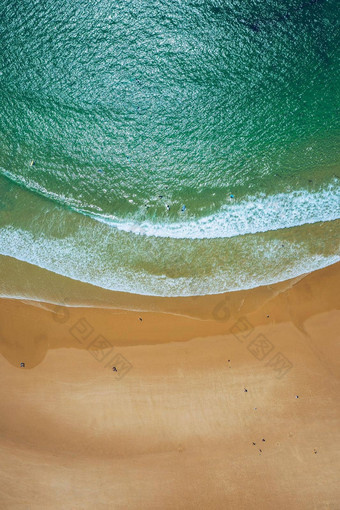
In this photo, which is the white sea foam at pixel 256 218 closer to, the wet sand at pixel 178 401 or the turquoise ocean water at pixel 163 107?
the turquoise ocean water at pixel 163 107

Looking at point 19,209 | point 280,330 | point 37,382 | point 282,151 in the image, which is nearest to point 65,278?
point 19,209

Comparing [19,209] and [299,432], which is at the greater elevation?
[19,209]

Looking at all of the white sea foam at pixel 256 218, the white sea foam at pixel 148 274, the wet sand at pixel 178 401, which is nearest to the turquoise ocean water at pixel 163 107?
the white sea foam at pixel 256 218

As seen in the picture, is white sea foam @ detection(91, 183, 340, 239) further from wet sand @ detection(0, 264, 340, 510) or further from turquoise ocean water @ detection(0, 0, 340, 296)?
wet sand @ detection(0, 264, 340, 510)

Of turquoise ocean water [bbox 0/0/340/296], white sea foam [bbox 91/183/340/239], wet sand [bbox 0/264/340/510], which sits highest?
turquoise ocean water [bbox 0/0/340/296]

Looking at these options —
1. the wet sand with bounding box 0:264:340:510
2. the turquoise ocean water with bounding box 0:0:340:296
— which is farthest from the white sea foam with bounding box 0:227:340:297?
the turquoise ocean water with bounding box 0:0:340:296

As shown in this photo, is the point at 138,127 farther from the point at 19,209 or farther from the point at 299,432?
the point at 299,432
